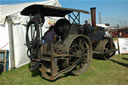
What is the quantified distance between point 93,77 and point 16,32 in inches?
148

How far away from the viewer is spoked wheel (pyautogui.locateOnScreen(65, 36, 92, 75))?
→ 4894 mm

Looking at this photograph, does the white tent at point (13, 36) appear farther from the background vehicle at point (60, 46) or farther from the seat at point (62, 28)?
the seat at point (62, 28)

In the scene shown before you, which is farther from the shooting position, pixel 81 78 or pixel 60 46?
pixel 81 78

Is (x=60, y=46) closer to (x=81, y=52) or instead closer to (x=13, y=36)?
(x=81, y=52)

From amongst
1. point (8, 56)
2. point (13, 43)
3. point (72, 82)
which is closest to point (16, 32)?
point (13, 43)

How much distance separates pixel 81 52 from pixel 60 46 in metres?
1.11

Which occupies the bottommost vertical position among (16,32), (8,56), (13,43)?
(8,56)

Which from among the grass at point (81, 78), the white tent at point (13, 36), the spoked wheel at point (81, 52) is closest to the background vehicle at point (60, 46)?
the spoked wheel at point (81, 52)

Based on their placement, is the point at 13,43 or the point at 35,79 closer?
the point at 35,79

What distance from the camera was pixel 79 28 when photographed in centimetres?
534

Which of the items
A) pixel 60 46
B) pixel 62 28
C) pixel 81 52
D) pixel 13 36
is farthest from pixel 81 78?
pixel 13 36

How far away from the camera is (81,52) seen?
5059 mm

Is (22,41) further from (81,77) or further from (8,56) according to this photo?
(81,77)

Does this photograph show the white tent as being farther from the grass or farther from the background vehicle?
the background vehicle
